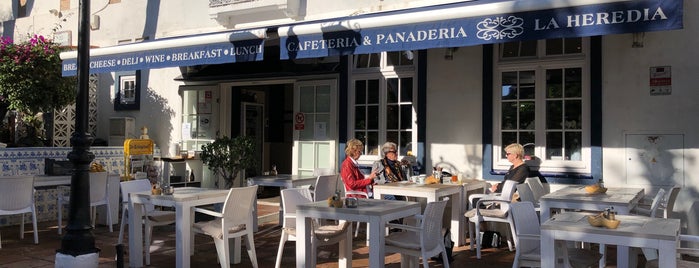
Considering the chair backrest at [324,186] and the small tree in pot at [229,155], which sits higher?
the small tree in pot at [229,155]

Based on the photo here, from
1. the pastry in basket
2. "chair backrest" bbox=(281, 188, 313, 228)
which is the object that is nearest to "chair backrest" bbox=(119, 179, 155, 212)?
"chair backrest" bbox=(281, 188, 313, 228)

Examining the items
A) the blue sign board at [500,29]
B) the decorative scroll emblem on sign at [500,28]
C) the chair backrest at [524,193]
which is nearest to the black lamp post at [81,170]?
the blue sign board at [500,29]

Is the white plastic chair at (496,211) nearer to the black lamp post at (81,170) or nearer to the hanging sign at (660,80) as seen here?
the hanging sign at (660,80)

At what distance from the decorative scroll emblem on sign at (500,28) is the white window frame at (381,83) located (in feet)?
8.70

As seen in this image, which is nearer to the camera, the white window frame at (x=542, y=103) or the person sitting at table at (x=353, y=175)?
the person sitting at table at (x=353, y=175)

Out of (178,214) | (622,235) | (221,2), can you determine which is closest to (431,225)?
(622,235)

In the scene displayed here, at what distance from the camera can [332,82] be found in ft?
32.5

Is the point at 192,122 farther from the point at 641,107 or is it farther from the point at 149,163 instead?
the point at 641,107

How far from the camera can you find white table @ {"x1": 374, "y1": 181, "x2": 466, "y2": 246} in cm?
680

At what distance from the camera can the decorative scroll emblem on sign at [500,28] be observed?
6383 mm

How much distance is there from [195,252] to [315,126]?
375cm

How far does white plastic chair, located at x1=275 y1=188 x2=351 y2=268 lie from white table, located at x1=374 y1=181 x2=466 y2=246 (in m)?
1.36

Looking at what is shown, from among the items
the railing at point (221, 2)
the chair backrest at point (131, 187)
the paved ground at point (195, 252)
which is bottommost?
the paved ground at point (195, 252)

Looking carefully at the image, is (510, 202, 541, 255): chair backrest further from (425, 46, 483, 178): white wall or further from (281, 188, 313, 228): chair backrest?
(425, 46, 483, 178): white wall
